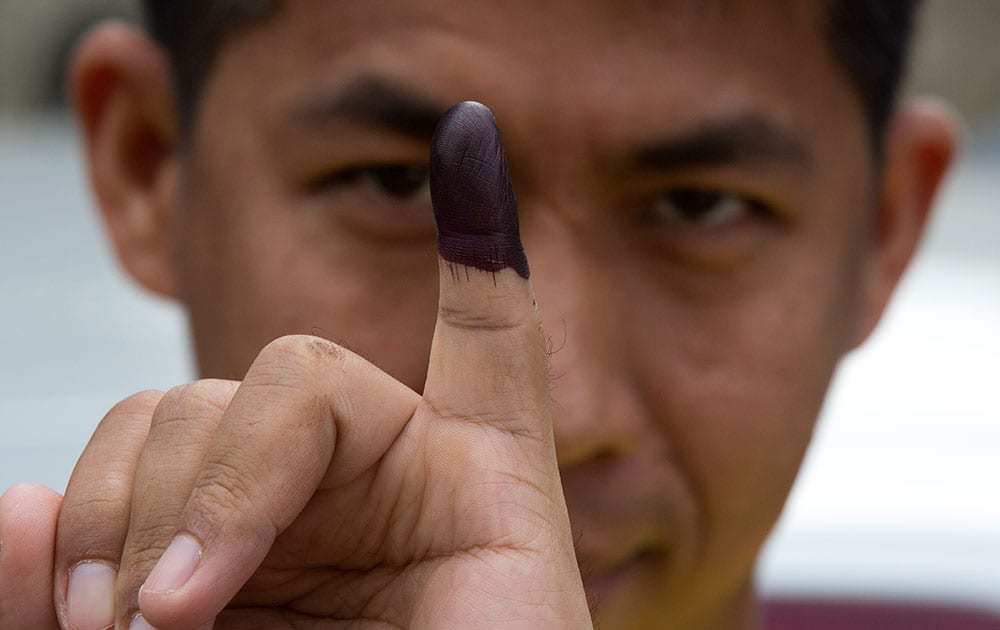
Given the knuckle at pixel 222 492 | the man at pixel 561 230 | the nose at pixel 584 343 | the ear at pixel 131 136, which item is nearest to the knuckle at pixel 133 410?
the man at pixel 561 230

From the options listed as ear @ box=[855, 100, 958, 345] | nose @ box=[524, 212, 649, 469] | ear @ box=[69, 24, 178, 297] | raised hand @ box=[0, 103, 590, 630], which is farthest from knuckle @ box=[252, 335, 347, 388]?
ear @ box=[855, 100, 958, 345]

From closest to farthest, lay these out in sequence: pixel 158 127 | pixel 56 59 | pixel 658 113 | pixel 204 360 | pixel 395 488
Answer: pixel 395 488 → pixel 658 113 → pixel 204 360 → pixel 158 127 → pixel 56 59

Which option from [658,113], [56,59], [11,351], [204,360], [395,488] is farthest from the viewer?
[56,59]

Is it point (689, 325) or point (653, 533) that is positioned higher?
point (689, 325)

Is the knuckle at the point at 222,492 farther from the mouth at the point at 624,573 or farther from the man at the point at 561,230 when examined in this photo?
the mouth at the point at 624,573

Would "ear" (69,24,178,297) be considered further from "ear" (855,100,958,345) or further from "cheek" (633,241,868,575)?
"ear" (855,100,958,345)

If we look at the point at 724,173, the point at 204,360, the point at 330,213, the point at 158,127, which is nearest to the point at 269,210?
→ the point at 330,213

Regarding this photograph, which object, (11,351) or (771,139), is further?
(11,351)

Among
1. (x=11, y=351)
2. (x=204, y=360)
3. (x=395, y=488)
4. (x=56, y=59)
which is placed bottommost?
(x=11, y=351)

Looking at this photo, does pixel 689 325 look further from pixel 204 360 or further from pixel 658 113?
pixel 204 360
